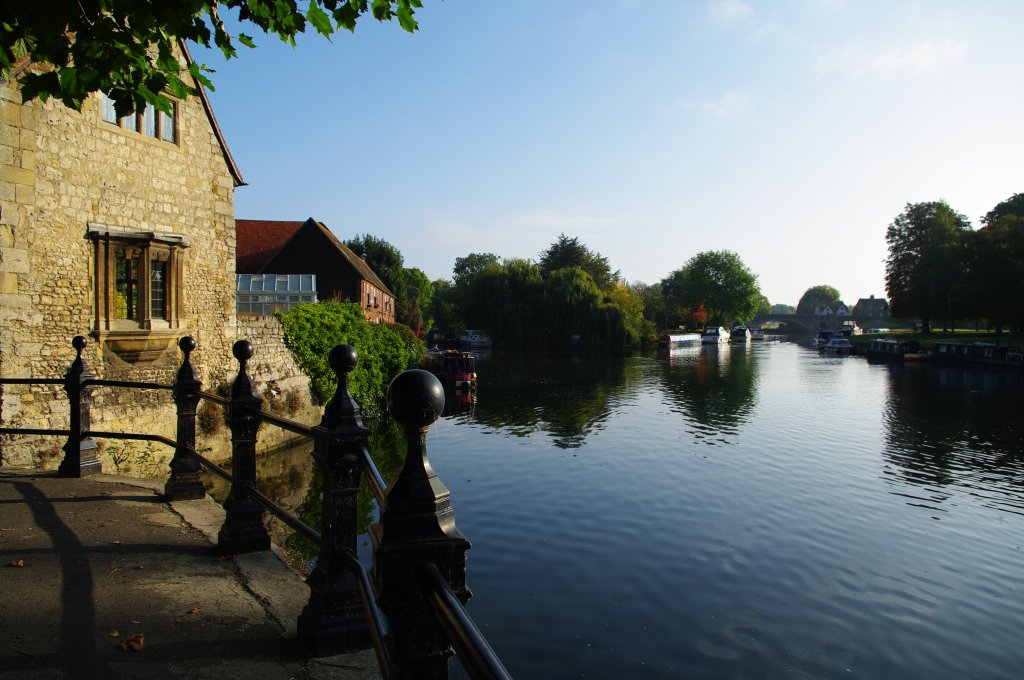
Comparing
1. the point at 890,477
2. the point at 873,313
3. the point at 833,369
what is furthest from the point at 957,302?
the point at 873,313

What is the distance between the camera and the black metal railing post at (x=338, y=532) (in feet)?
12.2

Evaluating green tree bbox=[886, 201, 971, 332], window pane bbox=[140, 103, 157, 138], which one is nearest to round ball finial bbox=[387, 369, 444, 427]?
window pane bbox=[140, 103, 157, 138]

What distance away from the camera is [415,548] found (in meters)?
2.15

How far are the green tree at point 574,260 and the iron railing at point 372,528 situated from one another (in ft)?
274

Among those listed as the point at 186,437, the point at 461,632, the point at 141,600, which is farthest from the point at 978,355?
the point at 461,632

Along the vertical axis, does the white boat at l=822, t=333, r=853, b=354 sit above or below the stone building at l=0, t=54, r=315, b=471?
below

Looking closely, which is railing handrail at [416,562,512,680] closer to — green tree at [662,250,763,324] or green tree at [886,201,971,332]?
green tree at [886,201,971,332]

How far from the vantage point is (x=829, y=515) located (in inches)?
571

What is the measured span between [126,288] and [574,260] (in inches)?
3053

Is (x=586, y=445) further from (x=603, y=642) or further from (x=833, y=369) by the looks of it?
(x=833, y=369)

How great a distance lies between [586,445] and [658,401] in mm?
12500

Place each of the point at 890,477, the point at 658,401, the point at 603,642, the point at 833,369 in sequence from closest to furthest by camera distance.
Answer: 1. the point at 603,642
2. the point at 890,477
3. the point at 658,401
4. the point at 833,369

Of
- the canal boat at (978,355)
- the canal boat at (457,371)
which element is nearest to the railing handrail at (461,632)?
the canal boat at (457,371)

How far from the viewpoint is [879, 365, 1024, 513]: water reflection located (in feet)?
57.4
